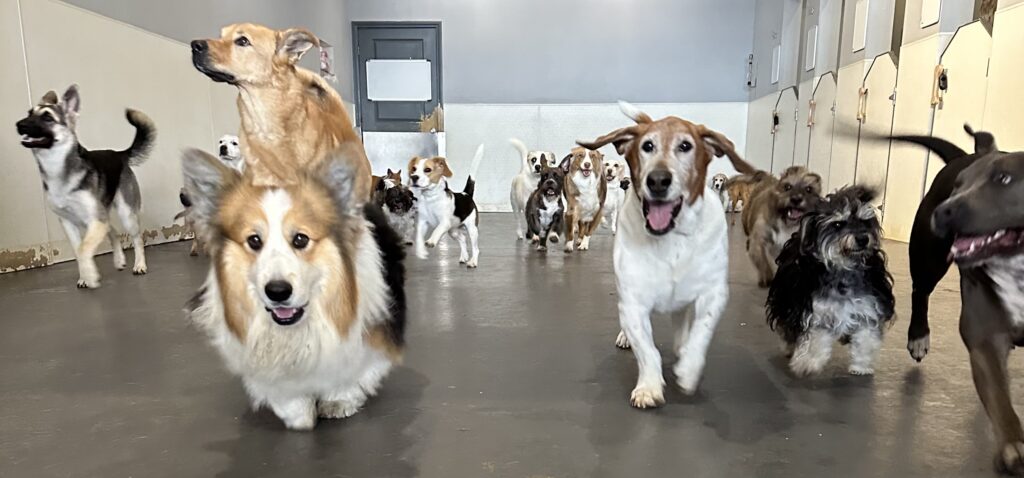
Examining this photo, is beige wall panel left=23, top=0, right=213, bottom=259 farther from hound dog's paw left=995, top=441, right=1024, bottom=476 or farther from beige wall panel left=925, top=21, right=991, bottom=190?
beige wall panel left=925, top=21, right=991, bottom=190

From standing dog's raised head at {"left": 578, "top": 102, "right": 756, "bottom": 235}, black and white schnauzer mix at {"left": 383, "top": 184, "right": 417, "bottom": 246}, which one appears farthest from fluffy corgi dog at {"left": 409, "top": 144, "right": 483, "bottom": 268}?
standing dog's raised head at {"left": 578, "top": 102, "right": 756, "bottom": 235}

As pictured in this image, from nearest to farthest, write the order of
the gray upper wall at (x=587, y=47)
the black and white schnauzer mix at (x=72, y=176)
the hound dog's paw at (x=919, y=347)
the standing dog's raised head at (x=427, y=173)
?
the hound dog's paw at (x=919, y=347) → the black and white schnauzer mix at (x=72, y=176) → the standing dog's raised head at (x=427, y=173) → the gray upper wall at (x=587, y=47)

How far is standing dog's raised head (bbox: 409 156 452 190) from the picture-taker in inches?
228

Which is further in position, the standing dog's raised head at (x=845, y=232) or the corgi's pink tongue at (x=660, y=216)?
the standing dog's raised head at (x=845, y=232)

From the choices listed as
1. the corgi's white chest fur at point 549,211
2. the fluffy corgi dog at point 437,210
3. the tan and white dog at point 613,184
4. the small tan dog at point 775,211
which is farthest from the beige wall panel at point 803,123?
the fluffy corgi dog at point 437,210

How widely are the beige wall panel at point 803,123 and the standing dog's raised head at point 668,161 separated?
28.2 ft

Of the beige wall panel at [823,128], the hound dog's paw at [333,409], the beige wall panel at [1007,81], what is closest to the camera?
the hound dog's paw at [333,409]

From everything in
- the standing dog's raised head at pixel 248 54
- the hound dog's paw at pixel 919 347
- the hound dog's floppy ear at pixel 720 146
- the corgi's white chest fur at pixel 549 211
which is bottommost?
the hound dog's paw at pixel 919 347

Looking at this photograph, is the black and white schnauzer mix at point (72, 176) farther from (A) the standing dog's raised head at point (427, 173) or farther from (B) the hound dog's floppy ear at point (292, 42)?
(B) the hound dog's floppy ear at point (292, 42)

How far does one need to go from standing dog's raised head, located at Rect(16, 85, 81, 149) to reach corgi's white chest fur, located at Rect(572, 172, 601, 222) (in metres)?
4.82

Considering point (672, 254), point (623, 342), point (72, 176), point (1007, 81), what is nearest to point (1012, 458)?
point (672, 254)

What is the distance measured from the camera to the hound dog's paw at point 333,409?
83.4 inches

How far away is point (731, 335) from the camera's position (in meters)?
3.21

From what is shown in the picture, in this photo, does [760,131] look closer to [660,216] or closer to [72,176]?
[660,216]
